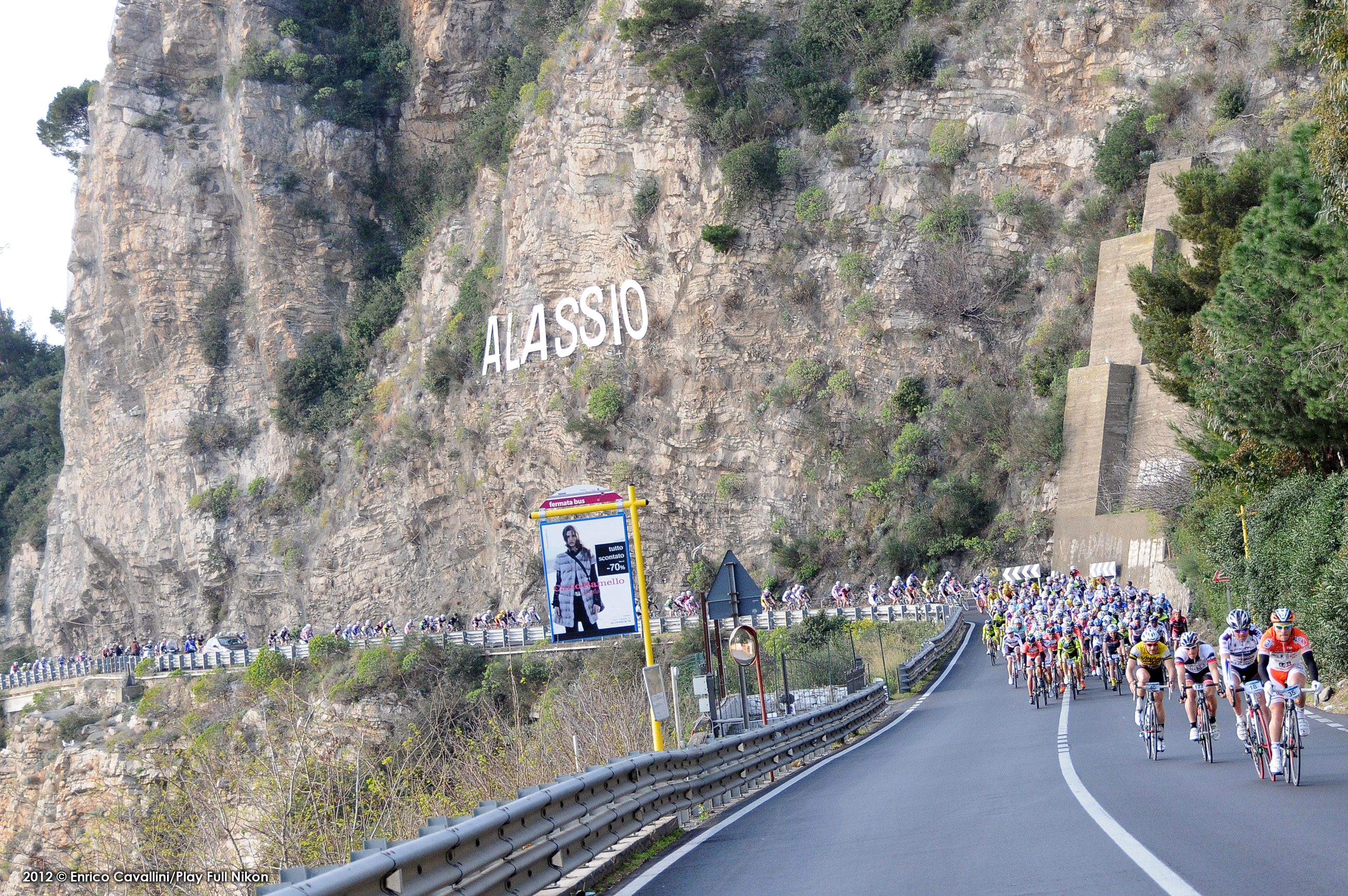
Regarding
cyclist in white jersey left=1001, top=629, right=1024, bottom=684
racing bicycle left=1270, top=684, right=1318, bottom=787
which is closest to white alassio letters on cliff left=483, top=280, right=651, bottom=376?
cyclist in white jersey left=1001, top=629, right=1024, bottom=684

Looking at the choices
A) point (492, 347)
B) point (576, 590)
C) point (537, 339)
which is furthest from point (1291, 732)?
point (492, 347)

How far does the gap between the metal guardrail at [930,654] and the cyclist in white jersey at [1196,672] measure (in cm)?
1632

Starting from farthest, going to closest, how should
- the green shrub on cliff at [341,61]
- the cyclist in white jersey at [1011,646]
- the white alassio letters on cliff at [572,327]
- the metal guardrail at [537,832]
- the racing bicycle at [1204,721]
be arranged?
1. the green shrub on cliff at [341,61]
2. the white alassio letters on cliff at [572,327]
3. the cyclist in white jersey at [1011,646]
4. the racing bicycle at [1204,721]
5. the metal guardrail at [537,832]

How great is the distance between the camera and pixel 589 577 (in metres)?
19.5

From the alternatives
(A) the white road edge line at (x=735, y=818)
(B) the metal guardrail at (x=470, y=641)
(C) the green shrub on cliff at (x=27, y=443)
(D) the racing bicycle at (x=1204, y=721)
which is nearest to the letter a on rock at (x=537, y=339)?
(B) the metal guardrail at (x=470, y=641)

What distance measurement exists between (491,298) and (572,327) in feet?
18.2

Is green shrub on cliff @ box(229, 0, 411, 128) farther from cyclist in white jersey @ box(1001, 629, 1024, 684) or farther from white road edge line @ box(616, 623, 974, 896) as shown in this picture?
white road edge line @ box(616, 623, 974, 896)

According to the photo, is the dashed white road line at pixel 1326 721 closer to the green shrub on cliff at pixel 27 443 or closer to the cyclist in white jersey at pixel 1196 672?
the cyclist in white jersey at pixel 1196 672

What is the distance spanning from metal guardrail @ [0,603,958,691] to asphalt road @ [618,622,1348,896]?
23.8 meters

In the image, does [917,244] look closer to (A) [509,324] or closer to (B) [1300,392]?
(A) [509,324]

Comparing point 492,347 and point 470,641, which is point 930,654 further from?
point 492,347

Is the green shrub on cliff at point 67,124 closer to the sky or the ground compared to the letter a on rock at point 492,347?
closer to the sky

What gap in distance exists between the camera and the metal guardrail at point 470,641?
43406 millimetres

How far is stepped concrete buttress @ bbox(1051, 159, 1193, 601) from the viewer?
39.9 metres
